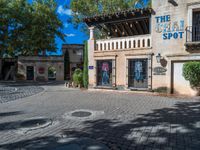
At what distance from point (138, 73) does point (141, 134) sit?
7.56 metres

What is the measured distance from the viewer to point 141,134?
4137 millimetres

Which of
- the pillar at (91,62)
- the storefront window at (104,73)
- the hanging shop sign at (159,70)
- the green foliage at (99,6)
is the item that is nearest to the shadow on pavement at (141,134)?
the hanging shop sign at (159,70)

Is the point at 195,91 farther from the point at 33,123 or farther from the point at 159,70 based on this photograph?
the point at 33,123

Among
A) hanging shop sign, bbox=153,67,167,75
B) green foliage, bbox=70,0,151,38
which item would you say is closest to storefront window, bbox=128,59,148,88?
hanging shop sign, bbox=153,67,167,75

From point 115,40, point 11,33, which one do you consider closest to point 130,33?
point 115,40

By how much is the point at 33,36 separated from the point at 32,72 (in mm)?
5604

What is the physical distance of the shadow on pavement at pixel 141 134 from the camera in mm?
3568

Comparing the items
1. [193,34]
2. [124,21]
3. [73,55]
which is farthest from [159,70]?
[73,55]

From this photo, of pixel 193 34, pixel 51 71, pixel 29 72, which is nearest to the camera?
pixel 193 34

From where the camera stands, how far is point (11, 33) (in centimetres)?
2505

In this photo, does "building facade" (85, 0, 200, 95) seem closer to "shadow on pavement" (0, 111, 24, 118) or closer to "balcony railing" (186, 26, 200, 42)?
"balcony railing" (186, 26, 200, 42)

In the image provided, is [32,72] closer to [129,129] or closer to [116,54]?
[116,54]

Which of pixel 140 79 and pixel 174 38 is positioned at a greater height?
pixel 174 38

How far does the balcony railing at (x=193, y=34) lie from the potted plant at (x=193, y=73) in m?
1.52
